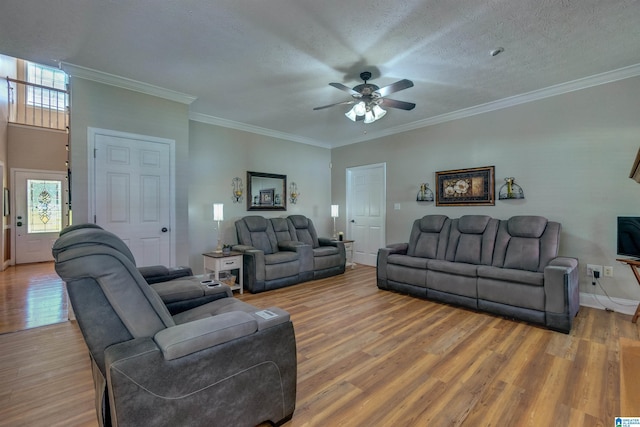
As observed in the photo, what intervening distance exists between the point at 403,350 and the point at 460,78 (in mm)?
3038

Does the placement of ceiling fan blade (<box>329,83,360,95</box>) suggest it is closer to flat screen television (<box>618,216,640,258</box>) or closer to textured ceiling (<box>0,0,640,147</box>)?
textured ceiling (<box>0,0,640,147</box>)

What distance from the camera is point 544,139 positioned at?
12.4ft

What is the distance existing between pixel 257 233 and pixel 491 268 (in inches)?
136

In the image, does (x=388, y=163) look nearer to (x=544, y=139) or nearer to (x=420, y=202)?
(x=420, y=202)

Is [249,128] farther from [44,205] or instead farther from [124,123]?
[44,205]

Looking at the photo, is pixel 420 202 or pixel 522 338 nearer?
pixel 522 338

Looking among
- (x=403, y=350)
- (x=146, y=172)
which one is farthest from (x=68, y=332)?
(x=403, y=350)

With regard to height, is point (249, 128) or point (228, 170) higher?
point (249, 128)

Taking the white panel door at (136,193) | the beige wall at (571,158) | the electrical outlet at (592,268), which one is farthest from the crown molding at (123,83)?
the electrical outlet at (592,268)

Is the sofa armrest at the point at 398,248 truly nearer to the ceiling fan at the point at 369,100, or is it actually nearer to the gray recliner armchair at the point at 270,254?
the gray recliner armchair at the point at 270,254

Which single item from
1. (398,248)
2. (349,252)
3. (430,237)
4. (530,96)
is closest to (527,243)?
(430,237)

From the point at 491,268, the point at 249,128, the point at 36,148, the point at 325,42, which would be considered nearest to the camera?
the point at 325,42

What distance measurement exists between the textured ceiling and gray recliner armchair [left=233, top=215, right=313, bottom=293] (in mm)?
2119

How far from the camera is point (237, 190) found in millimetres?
5102
